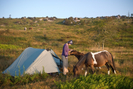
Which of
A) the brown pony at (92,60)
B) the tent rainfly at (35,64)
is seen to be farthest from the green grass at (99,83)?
the tent rainfly at (35,64)

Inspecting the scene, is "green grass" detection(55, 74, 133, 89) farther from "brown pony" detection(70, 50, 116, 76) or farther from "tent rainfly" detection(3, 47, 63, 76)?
"tent rainfly" detection(3, 47, 63, 76)

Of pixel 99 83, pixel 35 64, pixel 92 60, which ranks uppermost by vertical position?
pixel 92 60

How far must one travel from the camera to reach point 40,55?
7.80 meters

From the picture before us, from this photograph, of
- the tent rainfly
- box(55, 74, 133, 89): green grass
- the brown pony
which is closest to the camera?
box(55, 74, 133, 89): green grass

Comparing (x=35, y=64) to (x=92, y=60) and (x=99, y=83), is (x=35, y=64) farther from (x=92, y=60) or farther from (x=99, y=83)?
(x=99, y=83)

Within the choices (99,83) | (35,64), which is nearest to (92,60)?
(99,83)

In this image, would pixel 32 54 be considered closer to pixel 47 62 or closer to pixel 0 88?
pixel 47 62

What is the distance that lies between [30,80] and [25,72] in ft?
1.99

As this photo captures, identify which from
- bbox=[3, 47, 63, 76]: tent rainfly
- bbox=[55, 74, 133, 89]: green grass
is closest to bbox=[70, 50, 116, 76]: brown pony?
bbox=[55, 74, 133, 89]: green grass

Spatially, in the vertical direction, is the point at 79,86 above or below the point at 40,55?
below

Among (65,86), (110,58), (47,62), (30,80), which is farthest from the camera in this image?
(47,62)

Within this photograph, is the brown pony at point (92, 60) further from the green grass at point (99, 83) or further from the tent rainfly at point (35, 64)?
the tent rainfly at point (35, 64)

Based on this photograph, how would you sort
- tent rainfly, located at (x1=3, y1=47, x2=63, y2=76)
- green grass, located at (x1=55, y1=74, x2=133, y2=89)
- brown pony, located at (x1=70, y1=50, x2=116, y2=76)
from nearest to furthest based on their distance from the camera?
green grass, located at (x1=55, y1=74, x2=133, y2=89)
brown pony, located at (x1=70, y1=50, x2=116, y2=76)
tent rainfly, located at (x1=3, y1=47, x2=63, y2=76)

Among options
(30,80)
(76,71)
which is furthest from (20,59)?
(76,71)
